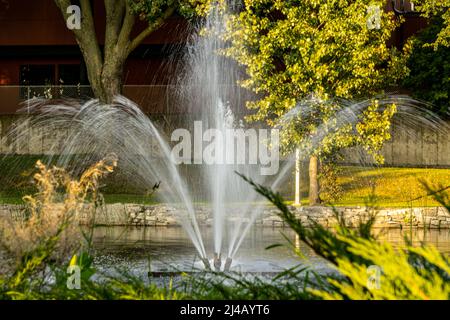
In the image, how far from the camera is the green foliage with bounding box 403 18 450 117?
32.4 meters

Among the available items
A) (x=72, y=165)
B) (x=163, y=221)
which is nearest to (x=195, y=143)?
(x=72, y=165)

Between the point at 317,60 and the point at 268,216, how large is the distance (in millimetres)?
4171

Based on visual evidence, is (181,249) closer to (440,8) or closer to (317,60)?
(317,60)

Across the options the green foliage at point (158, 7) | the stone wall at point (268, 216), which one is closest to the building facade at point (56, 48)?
the green foliage at point (158, 7)

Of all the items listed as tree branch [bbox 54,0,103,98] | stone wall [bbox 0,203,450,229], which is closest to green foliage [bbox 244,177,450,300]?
stone wall [bbox 0,203,450,229]

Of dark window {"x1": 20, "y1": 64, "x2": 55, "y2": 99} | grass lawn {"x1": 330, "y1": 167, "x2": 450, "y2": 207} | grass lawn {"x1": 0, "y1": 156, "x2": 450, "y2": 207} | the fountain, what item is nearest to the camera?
the fountain

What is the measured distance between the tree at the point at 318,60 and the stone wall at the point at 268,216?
2.37 m

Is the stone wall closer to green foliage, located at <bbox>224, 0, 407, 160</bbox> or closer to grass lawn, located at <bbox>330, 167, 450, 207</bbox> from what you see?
green foliage, located at <bbox>224, 0, 407, 160</bbox>

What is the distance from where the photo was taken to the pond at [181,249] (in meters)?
14.5

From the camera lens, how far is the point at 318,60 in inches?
903

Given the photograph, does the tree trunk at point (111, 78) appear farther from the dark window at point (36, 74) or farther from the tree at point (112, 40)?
the dark window at point (36, 74)

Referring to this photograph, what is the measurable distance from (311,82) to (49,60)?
22419mm

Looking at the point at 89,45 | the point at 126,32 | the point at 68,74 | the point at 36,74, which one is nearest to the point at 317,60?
the point at 126,32

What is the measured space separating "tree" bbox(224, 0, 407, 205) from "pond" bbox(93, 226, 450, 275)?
373 centimetres
